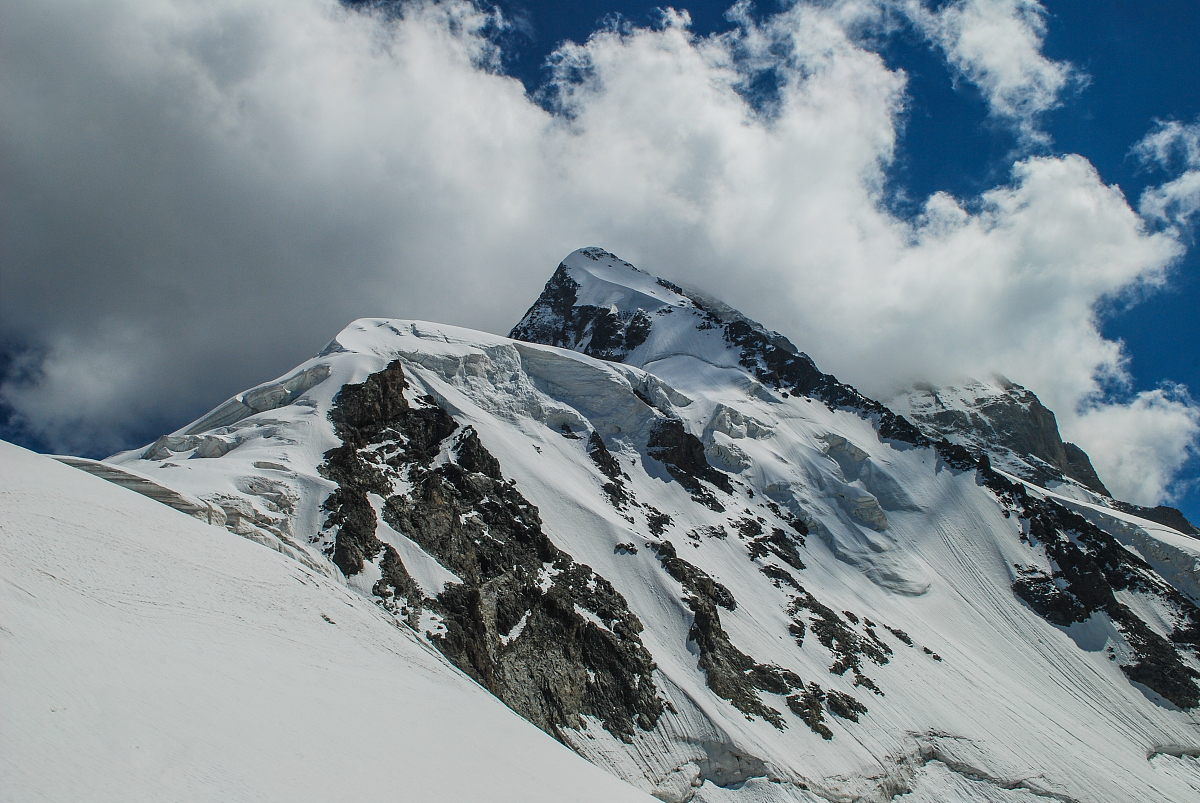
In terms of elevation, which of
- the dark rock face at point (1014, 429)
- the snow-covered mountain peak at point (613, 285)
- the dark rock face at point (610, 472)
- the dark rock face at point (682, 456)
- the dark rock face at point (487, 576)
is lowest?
the dark rock face at point (487, 576)

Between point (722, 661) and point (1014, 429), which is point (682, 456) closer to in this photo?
point (722, 661)

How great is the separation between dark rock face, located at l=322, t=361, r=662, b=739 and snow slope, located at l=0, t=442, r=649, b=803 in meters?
10.1

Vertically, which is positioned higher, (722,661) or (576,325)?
(576,325)

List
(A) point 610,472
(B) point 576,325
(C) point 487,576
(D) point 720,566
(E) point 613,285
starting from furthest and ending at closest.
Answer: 1. (E) point 613,285
2. (B) point 576,325
3. (A) point 610,472
4. (D) point 720,566
5. (C) point 487,576

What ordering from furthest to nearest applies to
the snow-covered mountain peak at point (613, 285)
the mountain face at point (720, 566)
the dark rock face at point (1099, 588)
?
the snow-covered mountain peak at point (613, 285), the dark rock face at point (1099, 588), the mountain face at point (720, 566)

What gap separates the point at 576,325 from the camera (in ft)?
400

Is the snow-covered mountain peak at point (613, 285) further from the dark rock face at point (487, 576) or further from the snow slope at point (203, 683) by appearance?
the snow slope at point (203, 683)

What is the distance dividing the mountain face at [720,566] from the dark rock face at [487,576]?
0.17 meters

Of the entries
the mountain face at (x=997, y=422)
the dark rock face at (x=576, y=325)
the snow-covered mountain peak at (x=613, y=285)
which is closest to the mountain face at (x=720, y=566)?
the dark rock face at (x=576, y=325)

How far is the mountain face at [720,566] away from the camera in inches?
1369

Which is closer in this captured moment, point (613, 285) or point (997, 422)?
point (613, 285)

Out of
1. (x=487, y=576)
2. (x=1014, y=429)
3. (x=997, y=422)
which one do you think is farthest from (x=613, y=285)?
(x=1014, y=429)

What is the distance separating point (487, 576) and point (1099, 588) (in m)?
75.9

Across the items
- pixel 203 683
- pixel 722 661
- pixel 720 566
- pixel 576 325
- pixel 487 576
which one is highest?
pixel 576 325
